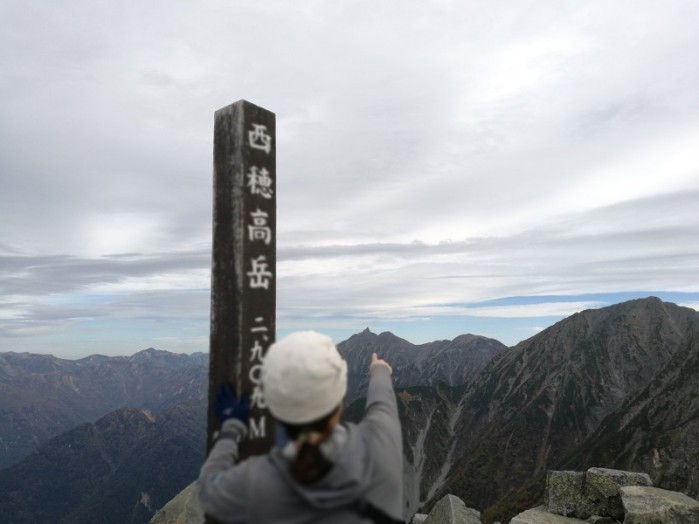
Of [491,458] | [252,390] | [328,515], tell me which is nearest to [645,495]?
[252,390]

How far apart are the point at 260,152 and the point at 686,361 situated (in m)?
187

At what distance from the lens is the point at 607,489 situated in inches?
574

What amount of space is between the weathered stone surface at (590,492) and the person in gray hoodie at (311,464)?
14.9 m

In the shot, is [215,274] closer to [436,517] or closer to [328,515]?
[328,515]

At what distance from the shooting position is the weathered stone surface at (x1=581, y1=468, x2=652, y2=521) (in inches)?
567

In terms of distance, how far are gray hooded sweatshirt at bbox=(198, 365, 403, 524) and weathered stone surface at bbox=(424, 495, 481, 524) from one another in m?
13.8

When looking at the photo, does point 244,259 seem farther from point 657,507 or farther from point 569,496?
point 569,496

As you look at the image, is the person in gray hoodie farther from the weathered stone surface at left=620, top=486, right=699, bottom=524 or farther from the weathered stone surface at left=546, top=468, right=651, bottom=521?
the weathered stone surface at left=546, top=468, right=651, bottom=521

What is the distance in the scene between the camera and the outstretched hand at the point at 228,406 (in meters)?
5.61

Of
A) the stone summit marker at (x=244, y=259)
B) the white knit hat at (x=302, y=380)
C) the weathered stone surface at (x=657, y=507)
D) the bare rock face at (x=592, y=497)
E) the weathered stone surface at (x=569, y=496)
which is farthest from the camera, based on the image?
the weathered stone surface at (x=569, y=496)

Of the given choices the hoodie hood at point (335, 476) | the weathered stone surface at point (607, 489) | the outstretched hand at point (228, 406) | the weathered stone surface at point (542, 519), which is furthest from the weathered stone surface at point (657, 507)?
the hoodie hood at point (335, 476)

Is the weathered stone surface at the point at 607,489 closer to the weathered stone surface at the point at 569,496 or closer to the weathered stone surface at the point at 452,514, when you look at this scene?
the weathered stone surface at the point at 569,496

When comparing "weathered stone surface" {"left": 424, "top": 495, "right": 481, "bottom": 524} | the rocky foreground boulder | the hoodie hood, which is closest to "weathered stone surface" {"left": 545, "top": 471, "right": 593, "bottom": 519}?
the rocky foreground boulder

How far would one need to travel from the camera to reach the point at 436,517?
1612cm
